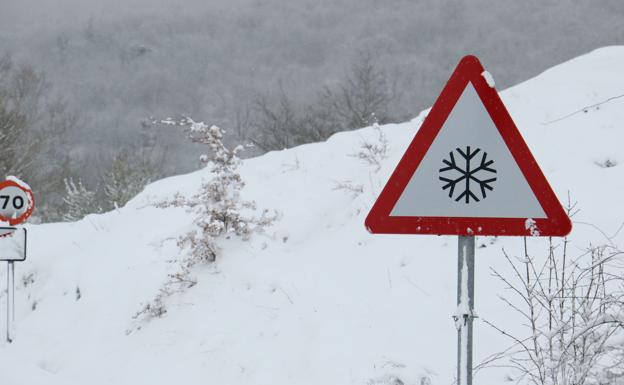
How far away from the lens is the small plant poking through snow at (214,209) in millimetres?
7289

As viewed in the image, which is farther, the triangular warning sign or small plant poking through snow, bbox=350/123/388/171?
small plant poking through snow, bbox=350/123/388/171

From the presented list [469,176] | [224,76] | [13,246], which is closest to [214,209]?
[13,246]

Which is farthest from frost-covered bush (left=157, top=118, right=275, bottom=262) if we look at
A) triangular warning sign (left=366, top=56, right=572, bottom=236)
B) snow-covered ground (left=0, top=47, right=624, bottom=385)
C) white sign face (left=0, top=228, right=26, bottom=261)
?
triangular warning sign (left=366, top=56, right=572, bottom=236)

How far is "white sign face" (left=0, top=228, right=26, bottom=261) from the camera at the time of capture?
28.9 ft

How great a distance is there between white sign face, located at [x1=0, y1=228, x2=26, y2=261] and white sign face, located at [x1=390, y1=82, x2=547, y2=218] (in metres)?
7.63

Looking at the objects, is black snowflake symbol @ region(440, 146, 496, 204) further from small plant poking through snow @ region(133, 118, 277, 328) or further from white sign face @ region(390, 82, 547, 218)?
small plant poking through snow @ region(133, 118, 277, 328)

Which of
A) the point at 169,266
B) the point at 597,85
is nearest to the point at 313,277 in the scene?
the point at 169,266

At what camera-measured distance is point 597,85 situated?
29.1 feet

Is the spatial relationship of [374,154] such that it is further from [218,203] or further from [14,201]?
[14,201]

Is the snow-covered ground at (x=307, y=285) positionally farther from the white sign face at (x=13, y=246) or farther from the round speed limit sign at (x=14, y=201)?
the round speed limit sign at (x=14, y=201)

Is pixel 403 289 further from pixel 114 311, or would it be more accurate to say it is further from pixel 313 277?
pixel 114 311

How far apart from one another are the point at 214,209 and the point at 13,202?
348 cm

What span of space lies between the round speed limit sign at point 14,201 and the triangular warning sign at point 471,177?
303 inches

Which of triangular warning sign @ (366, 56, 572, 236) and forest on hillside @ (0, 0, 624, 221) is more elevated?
forest on hillside @ (0, 0, 624, 221)
